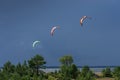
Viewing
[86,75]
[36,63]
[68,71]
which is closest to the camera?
[86,75]

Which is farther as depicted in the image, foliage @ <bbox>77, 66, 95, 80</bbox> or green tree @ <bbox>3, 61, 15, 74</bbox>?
green tree @ <bbox>3, 61, 15, 74</bbox>

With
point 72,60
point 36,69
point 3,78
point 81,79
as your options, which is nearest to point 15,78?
point 3,78

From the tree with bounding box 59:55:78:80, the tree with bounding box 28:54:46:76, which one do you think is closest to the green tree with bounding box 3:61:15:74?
the tree with bounding box 28:54:46:76

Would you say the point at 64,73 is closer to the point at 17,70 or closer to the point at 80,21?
the point at 17,70

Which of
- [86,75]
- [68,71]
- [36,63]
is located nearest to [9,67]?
[36,63]

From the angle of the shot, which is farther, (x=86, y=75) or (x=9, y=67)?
(x=9, y=67)

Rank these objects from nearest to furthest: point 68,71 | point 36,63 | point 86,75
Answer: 1. point 86,75
2. point 68,71
3. point 36,63

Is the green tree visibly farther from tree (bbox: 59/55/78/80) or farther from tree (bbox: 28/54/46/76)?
tree (bbox: 59/55/78/80)

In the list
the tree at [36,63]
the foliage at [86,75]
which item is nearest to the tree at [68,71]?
the foliage at [86,75]

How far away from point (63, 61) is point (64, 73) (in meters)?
59.0

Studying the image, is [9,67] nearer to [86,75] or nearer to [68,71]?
[68,71]

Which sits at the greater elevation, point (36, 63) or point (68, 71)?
point (36, 63)

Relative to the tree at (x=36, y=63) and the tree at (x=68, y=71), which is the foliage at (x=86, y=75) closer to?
the tree at (x=68, y=71)

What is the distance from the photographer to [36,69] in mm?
175500
